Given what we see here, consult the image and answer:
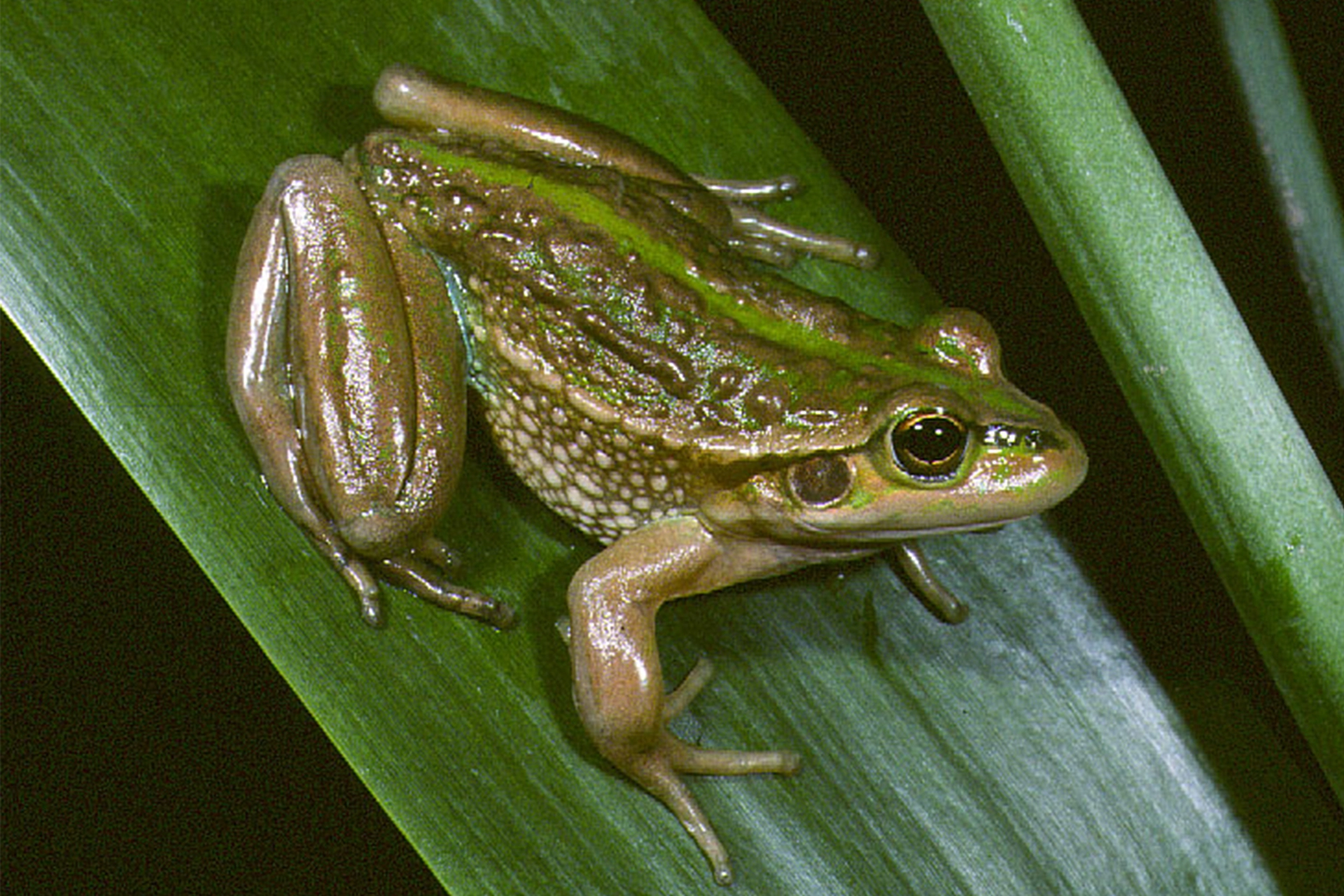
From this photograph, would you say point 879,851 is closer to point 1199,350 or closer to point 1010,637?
point 1010,637

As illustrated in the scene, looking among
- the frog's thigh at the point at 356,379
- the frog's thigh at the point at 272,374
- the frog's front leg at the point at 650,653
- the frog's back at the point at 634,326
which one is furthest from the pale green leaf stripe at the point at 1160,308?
Answer: the frog's thigh at the point at 272,374

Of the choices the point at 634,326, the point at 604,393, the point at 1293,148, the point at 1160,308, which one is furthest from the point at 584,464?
the point at 1293,148

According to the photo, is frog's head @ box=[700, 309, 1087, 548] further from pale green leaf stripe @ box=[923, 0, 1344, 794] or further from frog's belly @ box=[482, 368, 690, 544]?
pale green leaf stripe @ box=[923, 0, 1344, 794]

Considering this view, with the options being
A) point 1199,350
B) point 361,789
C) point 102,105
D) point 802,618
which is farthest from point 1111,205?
point 361,789

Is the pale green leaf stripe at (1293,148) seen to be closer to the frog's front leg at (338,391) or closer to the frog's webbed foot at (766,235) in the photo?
the frog's webbed foot at (766,235)

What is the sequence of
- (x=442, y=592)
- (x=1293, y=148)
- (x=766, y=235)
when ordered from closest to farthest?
(x=1293, y=148) < (x=442, y=592) < (x=766, y=235)

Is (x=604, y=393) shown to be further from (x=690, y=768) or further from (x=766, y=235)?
(x=690, y=768)

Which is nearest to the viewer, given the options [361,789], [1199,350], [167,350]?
[1199,350]
